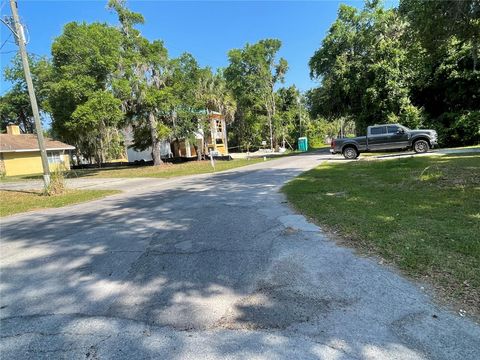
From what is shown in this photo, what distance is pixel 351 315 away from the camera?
2.72 metres

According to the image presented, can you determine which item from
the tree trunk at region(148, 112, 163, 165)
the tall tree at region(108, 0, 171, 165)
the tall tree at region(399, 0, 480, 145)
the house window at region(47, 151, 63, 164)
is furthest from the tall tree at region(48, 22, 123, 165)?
the tall tree at region(399, 0, 480, 145)

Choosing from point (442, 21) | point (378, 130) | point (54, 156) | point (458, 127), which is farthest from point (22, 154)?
point (458, 127)

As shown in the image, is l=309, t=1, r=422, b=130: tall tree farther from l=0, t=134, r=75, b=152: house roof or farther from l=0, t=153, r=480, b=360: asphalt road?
l=0, t=134, r=75, b=152: house roof

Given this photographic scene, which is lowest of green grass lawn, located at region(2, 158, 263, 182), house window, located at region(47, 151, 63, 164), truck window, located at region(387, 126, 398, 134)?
green grass lawn, located at region(2, 158, 263, 182)

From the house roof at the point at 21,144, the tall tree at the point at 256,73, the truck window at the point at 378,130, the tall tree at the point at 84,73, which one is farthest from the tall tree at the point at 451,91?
the house roof at the point at 21,144

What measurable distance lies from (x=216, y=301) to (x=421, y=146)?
1799cm

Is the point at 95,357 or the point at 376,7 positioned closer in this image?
the point at 95,357

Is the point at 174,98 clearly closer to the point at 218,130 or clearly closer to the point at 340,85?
the point at 340,85

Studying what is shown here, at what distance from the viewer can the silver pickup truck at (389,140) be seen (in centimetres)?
1742

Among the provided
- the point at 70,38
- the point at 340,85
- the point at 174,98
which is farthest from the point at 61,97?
the point at 340,85

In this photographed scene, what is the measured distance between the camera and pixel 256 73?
1698 inches

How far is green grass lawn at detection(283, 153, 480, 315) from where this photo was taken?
3.33 m

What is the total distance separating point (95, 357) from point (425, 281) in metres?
3.09

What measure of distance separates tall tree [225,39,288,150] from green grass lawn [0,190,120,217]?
111 feet
